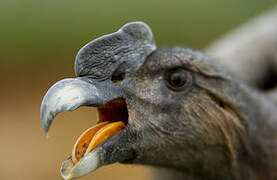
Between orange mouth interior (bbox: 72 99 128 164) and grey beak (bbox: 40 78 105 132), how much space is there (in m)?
0.21

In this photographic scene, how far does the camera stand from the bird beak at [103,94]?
2.17m

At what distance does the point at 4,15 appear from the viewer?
798 centimetres

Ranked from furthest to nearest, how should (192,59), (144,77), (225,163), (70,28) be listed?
1. (70,28)
2. (225,163)
3. (192,59)
4. (144,77)

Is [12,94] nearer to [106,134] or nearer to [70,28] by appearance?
[70,28]

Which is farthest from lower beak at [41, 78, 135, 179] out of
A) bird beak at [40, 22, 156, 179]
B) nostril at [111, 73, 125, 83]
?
nostril at [111, 73, 125, 83]

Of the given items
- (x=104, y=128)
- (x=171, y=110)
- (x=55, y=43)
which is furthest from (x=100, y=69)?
(x=55, y=43)

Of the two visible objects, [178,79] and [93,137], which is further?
[178,79]

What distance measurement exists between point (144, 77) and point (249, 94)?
34.8 inches

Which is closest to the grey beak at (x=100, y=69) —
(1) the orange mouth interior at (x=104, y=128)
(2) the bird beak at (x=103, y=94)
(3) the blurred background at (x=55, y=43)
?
(2) the bird beak at (x=103, y=94)

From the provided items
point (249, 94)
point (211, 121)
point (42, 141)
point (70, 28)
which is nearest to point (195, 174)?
point (211, 121)

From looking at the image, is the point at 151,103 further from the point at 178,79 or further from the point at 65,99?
the point at 65,99

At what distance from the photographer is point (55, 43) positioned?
8.27 meters

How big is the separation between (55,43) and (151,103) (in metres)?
5.96

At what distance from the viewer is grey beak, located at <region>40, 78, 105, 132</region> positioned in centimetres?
214
